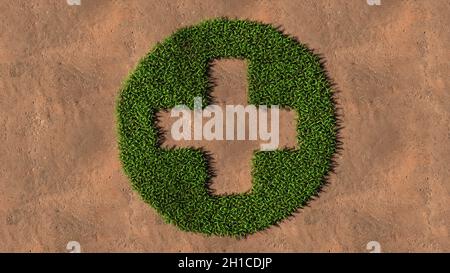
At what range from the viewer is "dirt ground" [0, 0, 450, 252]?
12.3 meters

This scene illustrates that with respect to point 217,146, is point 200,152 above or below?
below

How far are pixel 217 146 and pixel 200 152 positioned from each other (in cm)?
38

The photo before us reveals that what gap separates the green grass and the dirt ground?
278 millimetres

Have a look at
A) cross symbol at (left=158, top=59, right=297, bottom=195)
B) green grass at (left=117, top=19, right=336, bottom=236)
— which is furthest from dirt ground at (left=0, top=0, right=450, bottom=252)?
green grass at (left=117, top=19, right=336, bottom=236)

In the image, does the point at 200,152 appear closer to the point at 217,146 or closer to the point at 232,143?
the point at 217,146

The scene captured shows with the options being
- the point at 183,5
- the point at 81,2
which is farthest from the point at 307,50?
the point at 81,2

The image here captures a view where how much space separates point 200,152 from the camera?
485 inches

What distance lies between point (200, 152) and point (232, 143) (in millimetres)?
696

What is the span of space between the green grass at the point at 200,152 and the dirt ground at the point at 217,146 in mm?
278

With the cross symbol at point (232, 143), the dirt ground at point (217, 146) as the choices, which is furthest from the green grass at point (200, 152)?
the dirt ground at point (217, 146)

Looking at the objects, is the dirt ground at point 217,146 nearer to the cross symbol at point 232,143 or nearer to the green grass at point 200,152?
the cross symbol at point 232,143

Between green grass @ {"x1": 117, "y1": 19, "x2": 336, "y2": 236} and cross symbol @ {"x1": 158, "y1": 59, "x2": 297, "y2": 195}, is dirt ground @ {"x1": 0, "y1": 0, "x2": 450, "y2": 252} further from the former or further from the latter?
green grass @ {"x1": 117, "y1": 19, "x2": 336, "y2": 236}

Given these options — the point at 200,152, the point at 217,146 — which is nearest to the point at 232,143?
the point at 217,146

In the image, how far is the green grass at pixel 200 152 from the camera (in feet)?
40.1
